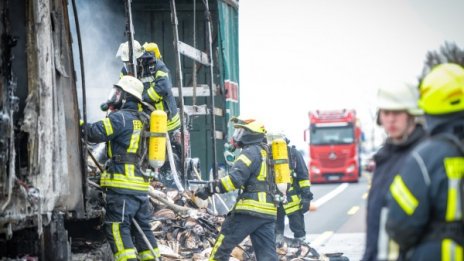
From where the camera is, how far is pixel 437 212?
4.32 metres

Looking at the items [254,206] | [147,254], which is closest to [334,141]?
[254,206]

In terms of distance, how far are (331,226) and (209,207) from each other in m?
6.14

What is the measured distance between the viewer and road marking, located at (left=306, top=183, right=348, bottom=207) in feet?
77.1

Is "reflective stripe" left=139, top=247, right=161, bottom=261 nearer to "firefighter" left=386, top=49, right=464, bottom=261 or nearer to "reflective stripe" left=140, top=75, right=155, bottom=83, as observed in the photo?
"reflective stripe" left=140, top=75, right=155, bottom=83

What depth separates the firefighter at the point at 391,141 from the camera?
4.69 metres

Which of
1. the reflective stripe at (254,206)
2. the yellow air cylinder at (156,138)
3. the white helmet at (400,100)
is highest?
the white helmet at (400,100)

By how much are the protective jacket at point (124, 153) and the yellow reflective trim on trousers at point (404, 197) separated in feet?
13.5

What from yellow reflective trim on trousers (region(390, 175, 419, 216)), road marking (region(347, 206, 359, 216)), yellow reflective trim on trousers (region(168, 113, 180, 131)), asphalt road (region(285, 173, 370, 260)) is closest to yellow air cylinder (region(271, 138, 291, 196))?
yellow reflective trim on trousers (region(168, 113, 180, 131))

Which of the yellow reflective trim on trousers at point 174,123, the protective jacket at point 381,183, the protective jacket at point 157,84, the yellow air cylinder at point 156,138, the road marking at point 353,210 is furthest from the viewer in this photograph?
the road marking at point 353,210

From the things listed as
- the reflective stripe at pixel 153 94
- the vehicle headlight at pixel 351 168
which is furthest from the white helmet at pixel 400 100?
the vehicle headlight at pixel 351 168

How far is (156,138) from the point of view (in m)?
8.28

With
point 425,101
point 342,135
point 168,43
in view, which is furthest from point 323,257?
point 342,135

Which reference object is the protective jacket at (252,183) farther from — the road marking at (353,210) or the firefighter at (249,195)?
the road marking at (353,210)

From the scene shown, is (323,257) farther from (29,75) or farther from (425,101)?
(425,101)
